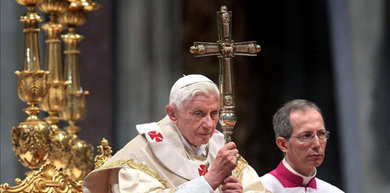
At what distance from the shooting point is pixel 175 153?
6.30 meters

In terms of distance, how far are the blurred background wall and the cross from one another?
360 cm

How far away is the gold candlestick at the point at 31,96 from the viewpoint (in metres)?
8.51

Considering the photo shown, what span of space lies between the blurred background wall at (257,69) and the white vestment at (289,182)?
8.33 ft

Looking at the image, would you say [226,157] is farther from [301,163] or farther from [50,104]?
[50,104]

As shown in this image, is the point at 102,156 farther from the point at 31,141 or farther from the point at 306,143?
the point at 31,141

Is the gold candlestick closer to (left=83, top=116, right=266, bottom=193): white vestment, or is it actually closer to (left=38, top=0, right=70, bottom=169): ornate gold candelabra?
(left=38, top=0, right=70, bottom=169): ornate gold candelabra

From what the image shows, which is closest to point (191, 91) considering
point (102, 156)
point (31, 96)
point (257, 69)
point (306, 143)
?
point (306, 143)

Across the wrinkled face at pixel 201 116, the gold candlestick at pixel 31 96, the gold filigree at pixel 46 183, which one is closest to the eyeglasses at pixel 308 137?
the wrinkled face at pixel 201 116

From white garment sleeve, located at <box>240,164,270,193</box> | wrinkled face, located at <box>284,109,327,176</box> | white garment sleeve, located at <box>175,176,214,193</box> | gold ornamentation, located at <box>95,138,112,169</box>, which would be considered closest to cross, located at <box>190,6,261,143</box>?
white garment sleeve, located at <box>175,176,214,193</box>

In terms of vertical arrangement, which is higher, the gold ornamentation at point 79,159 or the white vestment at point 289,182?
the white vestment at point 289,182

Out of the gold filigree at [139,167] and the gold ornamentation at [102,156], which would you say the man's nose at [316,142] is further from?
the gold ornamentation at [102,156]

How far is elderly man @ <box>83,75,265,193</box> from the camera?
6.12m

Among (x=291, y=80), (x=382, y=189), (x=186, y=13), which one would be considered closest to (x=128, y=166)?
(x=382, y=189)

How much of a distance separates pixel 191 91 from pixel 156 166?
50 centimetres
